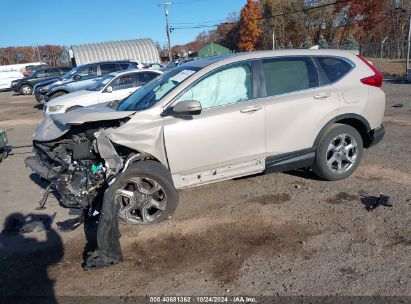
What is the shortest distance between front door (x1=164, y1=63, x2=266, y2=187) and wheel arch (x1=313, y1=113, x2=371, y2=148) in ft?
2.93

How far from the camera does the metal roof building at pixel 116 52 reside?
105 ft

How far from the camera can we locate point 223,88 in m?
4.52

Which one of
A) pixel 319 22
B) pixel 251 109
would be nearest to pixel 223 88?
pixel 251 109

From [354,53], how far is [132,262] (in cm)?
412

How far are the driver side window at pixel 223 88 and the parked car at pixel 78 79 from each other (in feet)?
39.3

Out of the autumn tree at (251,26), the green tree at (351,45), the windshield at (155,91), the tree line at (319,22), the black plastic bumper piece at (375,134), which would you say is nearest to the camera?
the windshield at (155,91)

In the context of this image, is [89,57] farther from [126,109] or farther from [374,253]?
[374,253]

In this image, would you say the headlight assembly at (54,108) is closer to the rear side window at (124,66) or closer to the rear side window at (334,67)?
the rear side window at (124,66)

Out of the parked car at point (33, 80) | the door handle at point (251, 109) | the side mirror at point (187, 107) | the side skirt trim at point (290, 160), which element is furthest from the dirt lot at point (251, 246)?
the parked car at point (33, 80)

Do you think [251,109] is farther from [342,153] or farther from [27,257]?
[27,257]

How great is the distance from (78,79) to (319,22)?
5293cm

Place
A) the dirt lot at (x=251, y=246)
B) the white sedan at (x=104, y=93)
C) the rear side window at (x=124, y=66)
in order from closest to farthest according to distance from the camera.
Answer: the dirt lot at (x=251, y=246) → the white sedan at (x=104, y=93) → the rear side window at (x=124, y=66)

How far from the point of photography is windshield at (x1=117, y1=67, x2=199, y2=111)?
4496mm

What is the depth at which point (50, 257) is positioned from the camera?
3791 mm
